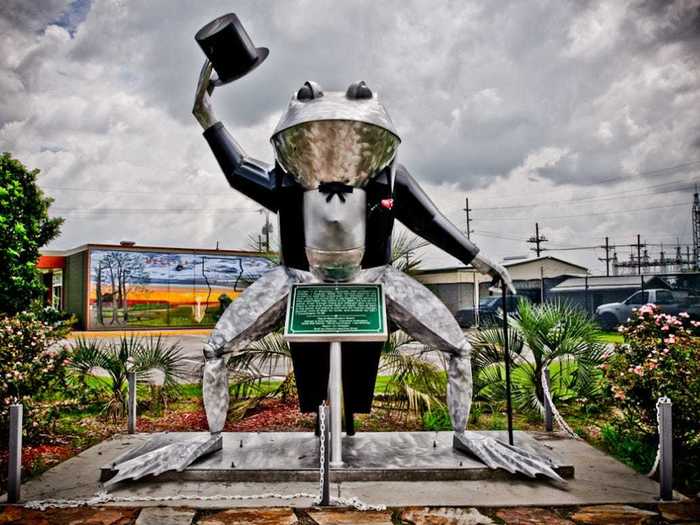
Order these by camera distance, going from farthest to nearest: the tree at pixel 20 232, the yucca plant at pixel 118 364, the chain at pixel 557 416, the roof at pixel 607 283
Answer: the roof at pixel 607 283 < the tree at pixel 20 232 < the yucca plant at pixel 118 364 < the chain at pixel 557 416

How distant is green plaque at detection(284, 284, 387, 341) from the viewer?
399 centimetres

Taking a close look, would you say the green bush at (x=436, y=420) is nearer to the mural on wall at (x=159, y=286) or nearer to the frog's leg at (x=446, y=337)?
the frog's leg at (x=446, y=337)

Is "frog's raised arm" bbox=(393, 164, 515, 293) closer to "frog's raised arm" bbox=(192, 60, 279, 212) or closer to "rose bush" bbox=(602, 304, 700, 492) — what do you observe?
"frog's raised arm" bbox=(192, 60, 279, 212)

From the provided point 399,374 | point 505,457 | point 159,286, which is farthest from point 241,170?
point 159,286

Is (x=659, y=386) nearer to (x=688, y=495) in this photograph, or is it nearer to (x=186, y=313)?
(x=688, y=495)

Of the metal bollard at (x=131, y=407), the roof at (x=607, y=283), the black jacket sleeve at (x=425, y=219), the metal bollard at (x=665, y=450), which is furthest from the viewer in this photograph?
the roof at (x=607, y=283)

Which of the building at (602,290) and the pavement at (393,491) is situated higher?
the building at (602,290)

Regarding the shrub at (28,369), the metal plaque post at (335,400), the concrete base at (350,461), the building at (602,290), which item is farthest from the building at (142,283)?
the metal plaque post at (335,400)

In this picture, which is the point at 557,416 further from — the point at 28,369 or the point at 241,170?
the point at 28,369

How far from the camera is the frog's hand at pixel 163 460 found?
379 cm

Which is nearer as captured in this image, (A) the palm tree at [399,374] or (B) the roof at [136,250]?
(A) the palm tree at [399,374]

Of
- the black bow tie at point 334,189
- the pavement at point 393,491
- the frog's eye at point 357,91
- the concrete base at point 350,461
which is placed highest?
the frog's eye at point 357,91

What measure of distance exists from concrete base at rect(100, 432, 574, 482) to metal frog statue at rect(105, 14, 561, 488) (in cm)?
22

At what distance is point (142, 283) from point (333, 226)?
61.2ft
